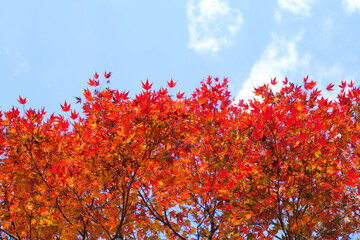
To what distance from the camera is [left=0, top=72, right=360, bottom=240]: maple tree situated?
5.39 meters

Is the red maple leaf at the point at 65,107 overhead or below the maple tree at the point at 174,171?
overhead

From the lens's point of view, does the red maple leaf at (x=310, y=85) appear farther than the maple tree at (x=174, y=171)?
Yes

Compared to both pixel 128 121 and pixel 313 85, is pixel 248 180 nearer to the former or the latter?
pixel 128 121

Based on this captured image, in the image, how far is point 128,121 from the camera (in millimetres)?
5566

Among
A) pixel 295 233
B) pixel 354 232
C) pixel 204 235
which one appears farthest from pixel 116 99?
pixel 354 232

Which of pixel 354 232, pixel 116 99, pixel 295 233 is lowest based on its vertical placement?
pixel 295 233

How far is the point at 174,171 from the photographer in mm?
6273

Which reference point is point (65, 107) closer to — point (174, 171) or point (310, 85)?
point (174, 171)

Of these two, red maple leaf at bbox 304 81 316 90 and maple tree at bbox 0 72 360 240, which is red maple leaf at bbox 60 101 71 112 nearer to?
maple tree at bbox 0 72 360 240

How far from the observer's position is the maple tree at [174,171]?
5391 mm

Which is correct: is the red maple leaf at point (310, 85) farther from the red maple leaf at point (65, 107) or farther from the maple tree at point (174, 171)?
the red maple leaf at point (65, 107)

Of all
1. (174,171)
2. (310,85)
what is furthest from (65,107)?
(310,85)

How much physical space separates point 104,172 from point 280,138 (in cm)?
309

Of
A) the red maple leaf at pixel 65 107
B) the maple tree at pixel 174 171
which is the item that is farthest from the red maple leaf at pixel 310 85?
the red maple leaf at pixel 65 107
